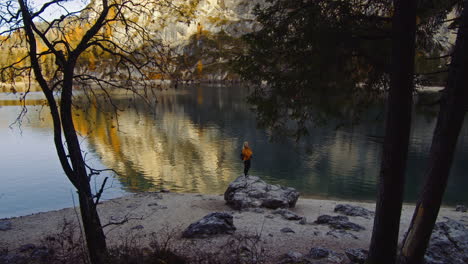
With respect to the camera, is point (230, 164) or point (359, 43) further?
point (230, 164)

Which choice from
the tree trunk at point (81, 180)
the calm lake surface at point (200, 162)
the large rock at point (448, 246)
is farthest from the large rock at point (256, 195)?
the tree trunk at point (81, 180)

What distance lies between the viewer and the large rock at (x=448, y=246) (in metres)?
7.35

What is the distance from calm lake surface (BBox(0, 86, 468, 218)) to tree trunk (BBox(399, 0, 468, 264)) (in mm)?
8039

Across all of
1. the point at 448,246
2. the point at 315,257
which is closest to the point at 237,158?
the point at 315,257

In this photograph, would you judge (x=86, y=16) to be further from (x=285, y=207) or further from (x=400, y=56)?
(x=285, y=207)

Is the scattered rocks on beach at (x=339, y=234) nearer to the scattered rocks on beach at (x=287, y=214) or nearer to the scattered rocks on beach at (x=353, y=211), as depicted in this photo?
A: the scattered rocks on beach at (x=287, y=214)

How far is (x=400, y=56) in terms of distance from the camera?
5465mm

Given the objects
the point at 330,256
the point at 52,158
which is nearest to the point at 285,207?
the point at 330,256

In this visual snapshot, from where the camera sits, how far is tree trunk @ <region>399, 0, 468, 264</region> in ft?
19.3

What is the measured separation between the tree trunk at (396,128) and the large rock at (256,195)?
9.70 metres

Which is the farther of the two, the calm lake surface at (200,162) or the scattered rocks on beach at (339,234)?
the calm lake surface at (200,162)

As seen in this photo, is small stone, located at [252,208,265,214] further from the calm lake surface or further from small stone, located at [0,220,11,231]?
small stone, located at [0,220,11,231]

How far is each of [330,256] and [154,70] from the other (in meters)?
5.92

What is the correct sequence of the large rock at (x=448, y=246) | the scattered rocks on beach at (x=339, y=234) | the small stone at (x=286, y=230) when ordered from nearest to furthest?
the large rock at (x=448, y=246) → the scattered rocks on beach at (x=339, y=234) → the small stone at (x=286, y=230)
